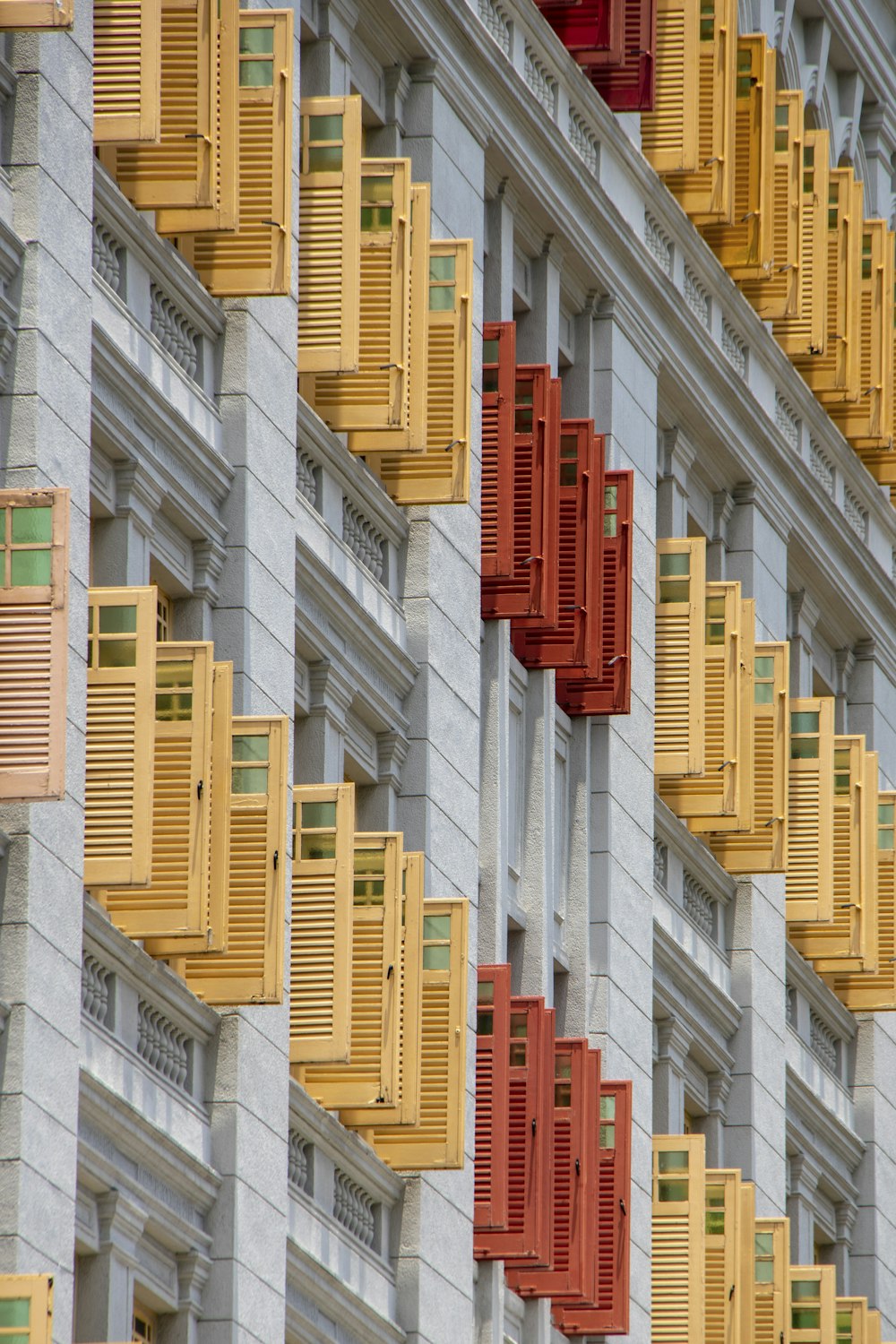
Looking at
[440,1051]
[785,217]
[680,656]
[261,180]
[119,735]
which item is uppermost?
[785,217]

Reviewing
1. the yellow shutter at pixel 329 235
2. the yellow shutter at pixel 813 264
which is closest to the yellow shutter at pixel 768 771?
the yellow shutter at pixel 813 264

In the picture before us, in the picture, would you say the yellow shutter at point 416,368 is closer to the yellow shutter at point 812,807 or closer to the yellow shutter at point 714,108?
the yellow shutter at point 714,108

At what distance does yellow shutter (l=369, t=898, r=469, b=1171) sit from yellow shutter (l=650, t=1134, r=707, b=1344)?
274 inches

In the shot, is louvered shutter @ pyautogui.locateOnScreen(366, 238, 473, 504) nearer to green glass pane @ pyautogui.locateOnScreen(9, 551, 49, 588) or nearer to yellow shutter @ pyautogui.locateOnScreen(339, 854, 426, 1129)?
yellow shutter @ pyautogui.locateOnScreen(339, 854, 426, 1129)

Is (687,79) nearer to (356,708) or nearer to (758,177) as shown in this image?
(758,177)

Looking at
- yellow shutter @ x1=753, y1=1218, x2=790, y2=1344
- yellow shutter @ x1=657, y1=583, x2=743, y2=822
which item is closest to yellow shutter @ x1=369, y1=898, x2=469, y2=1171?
yellow shutter @ x1=753, y1=1218, x2=790, y2=1344

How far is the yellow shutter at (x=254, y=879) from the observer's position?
2648cm

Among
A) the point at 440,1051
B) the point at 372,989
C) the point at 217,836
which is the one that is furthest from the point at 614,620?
the point at 217,836

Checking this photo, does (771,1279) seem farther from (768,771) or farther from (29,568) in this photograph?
(29,568)

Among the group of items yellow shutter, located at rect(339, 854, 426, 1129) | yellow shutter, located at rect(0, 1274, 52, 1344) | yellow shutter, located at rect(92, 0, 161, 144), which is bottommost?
yellow shutter, located at rect(0, 1274, 52, 1344)

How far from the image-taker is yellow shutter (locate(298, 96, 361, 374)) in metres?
29.9

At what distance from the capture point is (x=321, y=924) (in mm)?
28422

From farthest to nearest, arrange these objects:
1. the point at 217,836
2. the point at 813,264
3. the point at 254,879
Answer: the point at 813,264 < the point at 254,879 < the point at 217,836

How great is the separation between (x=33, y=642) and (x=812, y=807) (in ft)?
71.7
